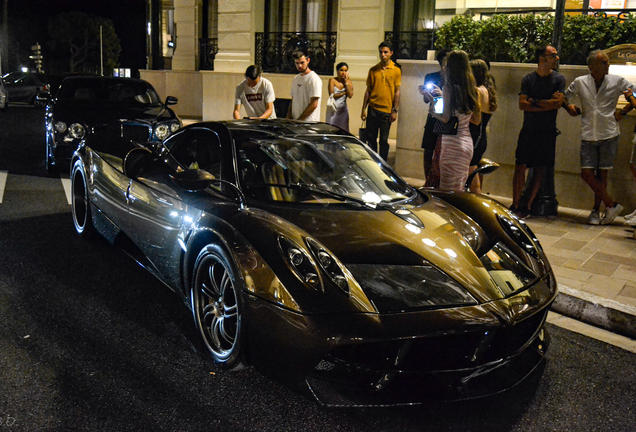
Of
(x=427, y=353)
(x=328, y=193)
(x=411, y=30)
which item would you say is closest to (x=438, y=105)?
(x=328, y=193)

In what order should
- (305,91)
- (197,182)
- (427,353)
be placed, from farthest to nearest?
(305,91), (197,182), (427,353)

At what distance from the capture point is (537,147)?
7.08 m

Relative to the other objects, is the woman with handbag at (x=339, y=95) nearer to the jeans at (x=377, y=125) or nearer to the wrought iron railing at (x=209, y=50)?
the jeans at (x=377, y=125)

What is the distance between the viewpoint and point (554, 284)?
339 centimetres

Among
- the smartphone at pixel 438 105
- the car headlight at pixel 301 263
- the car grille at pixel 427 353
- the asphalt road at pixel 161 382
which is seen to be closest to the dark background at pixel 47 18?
the smartphone at pixel 438 105

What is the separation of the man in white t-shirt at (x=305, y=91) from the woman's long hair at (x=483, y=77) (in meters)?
2.06

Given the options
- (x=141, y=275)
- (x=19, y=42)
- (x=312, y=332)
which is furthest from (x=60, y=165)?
(x=19, y=42)

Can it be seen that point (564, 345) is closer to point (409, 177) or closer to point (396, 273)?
point (396, 273)

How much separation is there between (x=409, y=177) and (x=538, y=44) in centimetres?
271

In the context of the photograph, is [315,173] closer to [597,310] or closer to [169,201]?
[169,201]

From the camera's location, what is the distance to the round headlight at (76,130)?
8734mm

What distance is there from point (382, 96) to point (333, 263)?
642 centimetres

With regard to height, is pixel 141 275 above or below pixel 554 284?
below

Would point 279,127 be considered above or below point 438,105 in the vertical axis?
below
